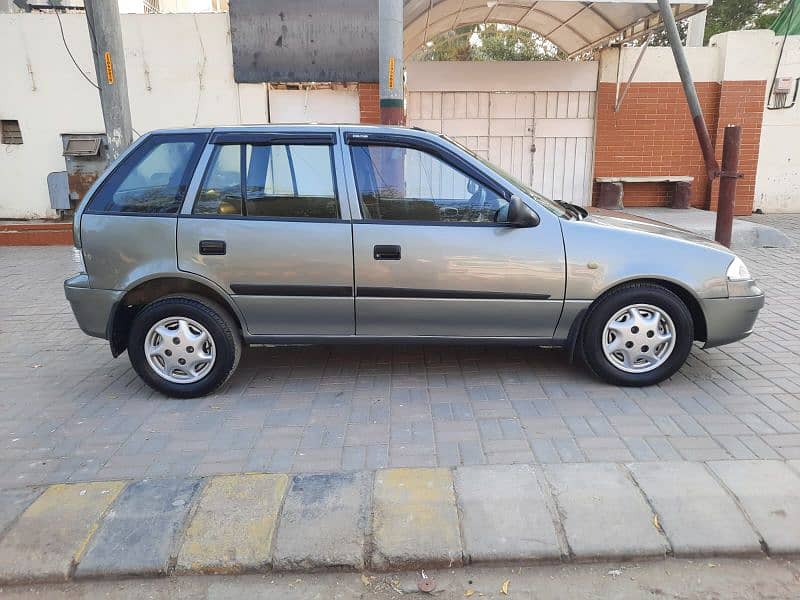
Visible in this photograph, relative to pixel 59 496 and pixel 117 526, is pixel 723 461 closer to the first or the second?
pixel 117 526

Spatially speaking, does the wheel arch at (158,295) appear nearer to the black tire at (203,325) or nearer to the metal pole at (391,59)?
the black tire at (203,325)

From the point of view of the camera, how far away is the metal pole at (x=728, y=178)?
21.5 feet

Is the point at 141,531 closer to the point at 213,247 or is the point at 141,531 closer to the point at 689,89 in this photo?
the point at 213,247

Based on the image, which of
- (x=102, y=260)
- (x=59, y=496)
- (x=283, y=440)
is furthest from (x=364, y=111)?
(x=59, y=496)

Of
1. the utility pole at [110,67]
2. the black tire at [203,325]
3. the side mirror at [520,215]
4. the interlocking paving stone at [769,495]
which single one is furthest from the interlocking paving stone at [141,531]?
the utility pole at [110,67]

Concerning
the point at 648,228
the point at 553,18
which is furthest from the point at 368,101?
the point at 648,228

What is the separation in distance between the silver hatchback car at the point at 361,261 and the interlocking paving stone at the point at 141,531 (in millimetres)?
1154

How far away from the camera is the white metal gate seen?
35.8 feet

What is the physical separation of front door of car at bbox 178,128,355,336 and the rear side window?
0.12m

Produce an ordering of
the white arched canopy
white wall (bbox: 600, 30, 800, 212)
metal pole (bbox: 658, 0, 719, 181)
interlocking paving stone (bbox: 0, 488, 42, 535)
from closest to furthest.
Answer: interlocking paving stone (bbox: 0, 488, 42, 535), metal pole (bbox: 658, 0, 719, 181), the white arched canopy, white wall (bbox: 600, 30, 800, 212)

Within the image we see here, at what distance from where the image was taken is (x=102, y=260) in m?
4.03

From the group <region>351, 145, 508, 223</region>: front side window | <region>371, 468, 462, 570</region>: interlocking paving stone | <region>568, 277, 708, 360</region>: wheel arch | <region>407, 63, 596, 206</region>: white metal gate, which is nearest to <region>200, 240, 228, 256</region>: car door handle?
<region>351, 145, 508, 223</region>: front side window

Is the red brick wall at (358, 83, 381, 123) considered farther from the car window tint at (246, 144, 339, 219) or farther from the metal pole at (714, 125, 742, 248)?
the car window tint at (246, 144, 339, 219)

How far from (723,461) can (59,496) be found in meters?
3.43
